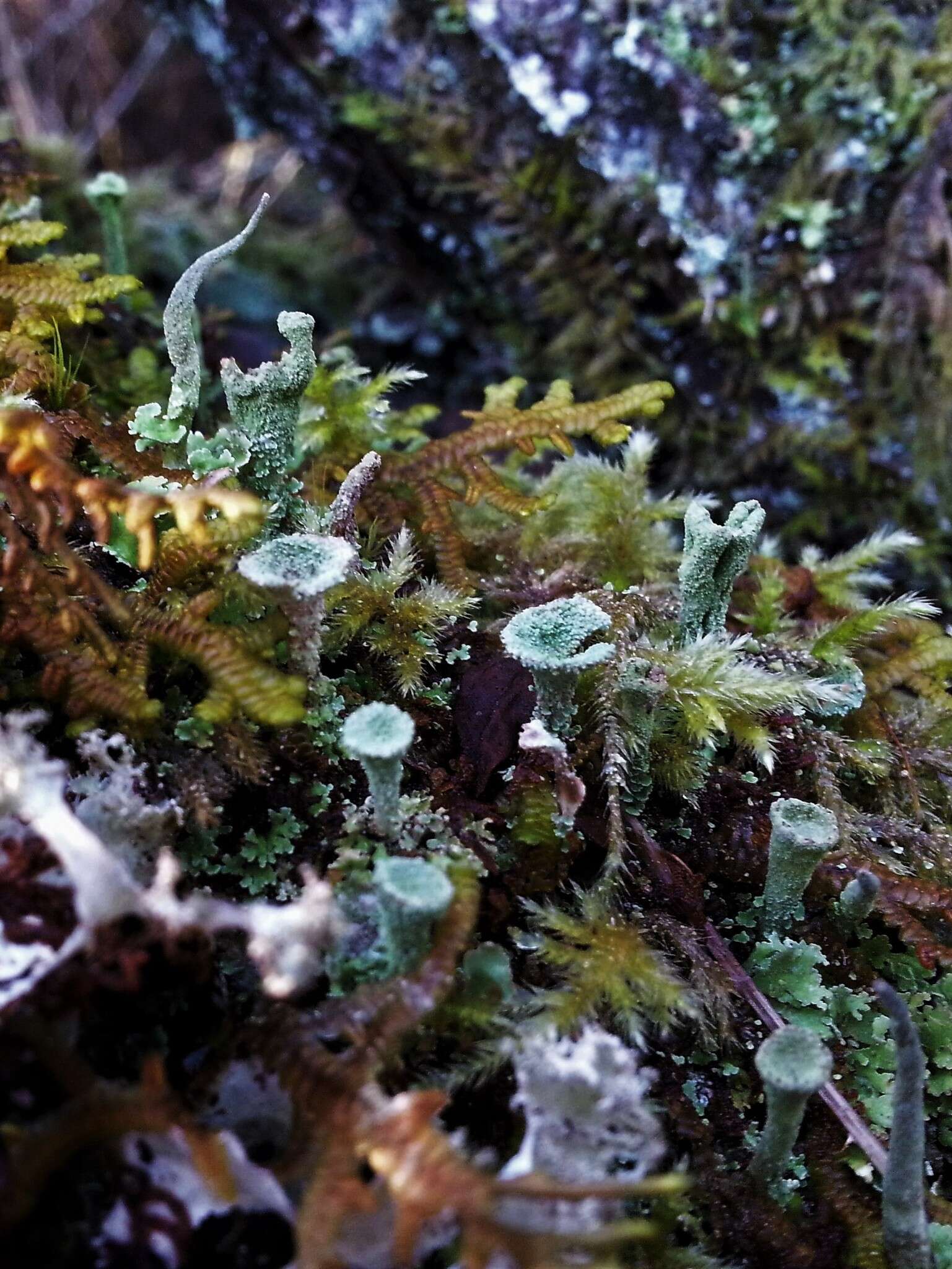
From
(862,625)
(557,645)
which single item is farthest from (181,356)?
(862,625)

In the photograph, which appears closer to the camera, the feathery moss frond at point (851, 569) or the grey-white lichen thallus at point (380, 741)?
the grey-white lichen thallus at point (380, 741)

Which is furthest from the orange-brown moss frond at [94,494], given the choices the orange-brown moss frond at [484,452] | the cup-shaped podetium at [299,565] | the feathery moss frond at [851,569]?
the feathery moss frond at [851,569]

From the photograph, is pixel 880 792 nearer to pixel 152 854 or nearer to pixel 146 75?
pixel 152 854

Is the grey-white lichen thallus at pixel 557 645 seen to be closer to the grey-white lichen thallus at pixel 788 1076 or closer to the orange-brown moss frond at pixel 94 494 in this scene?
the orange-brown moss frond at pixel 94 494

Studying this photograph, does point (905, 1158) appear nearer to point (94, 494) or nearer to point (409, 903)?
point (409, 903)

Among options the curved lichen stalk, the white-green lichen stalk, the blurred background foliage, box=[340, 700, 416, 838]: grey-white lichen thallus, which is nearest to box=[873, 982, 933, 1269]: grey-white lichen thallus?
box=[340, 700, 416, 838]: grey-white lichen thallus

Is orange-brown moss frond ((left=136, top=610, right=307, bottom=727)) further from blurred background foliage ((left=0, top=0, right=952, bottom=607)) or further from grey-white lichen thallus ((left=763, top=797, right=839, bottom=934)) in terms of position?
blurred background foliage ((left=0, top=0, right=952, bottom=607))
